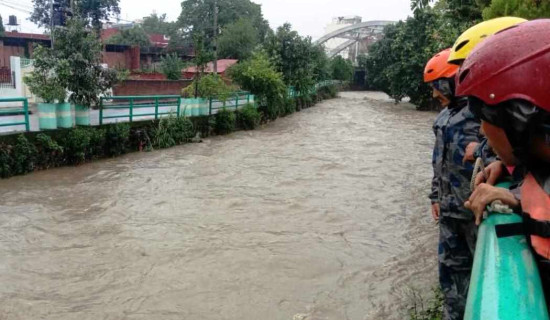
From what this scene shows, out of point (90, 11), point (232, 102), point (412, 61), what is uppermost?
point (90, 11)

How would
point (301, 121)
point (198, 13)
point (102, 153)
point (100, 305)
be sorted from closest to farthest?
point (100, 305)
point (102, 153)
point (301, 121)
point (198, 13)

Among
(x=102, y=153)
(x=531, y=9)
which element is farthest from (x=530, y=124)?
(x=102, y=153)

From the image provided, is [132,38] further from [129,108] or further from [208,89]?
[129,108]

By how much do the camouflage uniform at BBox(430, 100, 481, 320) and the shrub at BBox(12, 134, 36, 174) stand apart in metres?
9.11

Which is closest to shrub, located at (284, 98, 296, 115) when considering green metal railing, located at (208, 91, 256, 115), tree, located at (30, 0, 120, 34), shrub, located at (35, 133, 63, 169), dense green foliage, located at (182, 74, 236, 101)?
green metal railing, located at (208, 91, 256, 115)

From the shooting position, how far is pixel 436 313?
3375 mm

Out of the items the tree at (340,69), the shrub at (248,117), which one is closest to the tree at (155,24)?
the tree at (340,69)

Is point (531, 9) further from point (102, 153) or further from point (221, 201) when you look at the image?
point (102, 153)

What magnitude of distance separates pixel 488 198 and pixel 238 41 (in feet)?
123

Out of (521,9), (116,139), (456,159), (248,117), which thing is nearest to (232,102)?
(248,117)

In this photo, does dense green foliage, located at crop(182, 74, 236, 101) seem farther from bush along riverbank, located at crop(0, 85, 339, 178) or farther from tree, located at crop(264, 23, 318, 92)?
tree, located at crop(264, 23, 318, 92)

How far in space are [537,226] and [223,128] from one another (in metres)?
15.4

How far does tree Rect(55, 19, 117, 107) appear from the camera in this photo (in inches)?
429

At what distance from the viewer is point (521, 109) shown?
0.99m
